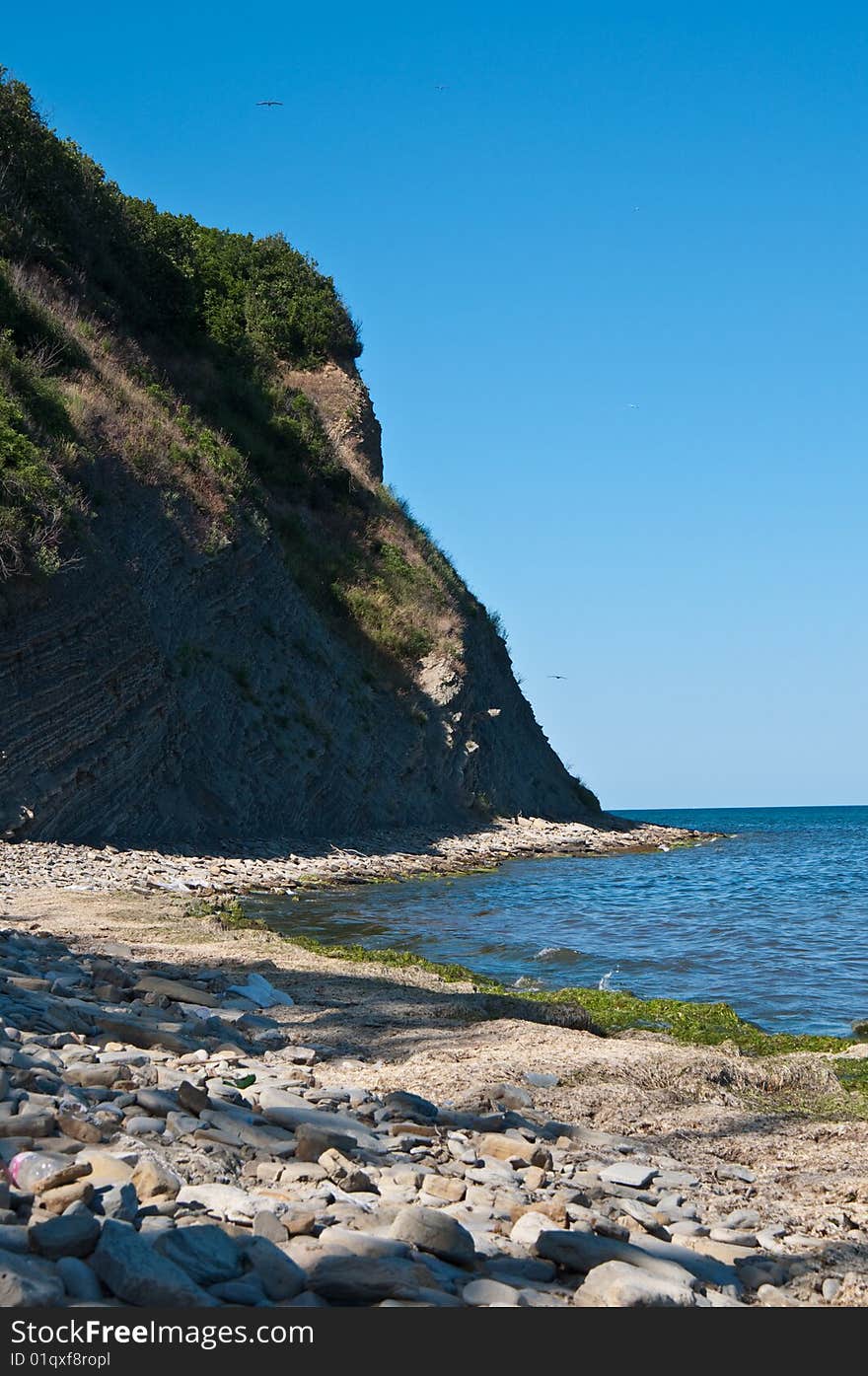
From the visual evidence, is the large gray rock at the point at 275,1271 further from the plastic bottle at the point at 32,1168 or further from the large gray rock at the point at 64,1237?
the plastic bottle at the point at 32,1168

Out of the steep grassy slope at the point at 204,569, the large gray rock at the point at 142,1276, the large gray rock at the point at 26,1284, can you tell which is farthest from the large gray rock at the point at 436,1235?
the steep grassy slope at the point at 204,569

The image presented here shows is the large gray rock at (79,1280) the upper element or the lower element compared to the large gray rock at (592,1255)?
upper

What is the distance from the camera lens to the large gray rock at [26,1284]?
2891mm

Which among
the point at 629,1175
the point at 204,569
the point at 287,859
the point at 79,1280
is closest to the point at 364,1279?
the point at 79,1280

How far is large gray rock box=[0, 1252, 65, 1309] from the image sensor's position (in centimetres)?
289

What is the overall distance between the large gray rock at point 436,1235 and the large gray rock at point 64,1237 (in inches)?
39.0

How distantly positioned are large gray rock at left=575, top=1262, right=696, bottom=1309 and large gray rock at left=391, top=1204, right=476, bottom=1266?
379mm

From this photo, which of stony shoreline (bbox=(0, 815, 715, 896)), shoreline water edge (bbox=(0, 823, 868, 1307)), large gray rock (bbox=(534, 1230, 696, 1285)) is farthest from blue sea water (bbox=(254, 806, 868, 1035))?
large gray rock (bbox=(534, 1230, 696, 1285))

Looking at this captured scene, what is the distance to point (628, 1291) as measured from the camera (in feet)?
11.3

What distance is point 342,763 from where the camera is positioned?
94.1 feet

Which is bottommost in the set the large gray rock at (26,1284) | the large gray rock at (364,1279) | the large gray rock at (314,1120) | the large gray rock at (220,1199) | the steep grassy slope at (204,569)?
the large gray rock at (314,1120)

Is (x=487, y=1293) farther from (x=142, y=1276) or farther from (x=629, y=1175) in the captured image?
(x=629, y=1175)

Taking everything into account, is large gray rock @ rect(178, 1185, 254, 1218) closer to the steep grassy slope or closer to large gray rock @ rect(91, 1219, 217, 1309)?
large gray rock @ rect(91, 1219, 217, 1309)

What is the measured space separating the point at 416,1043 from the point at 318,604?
2538 centimetres
